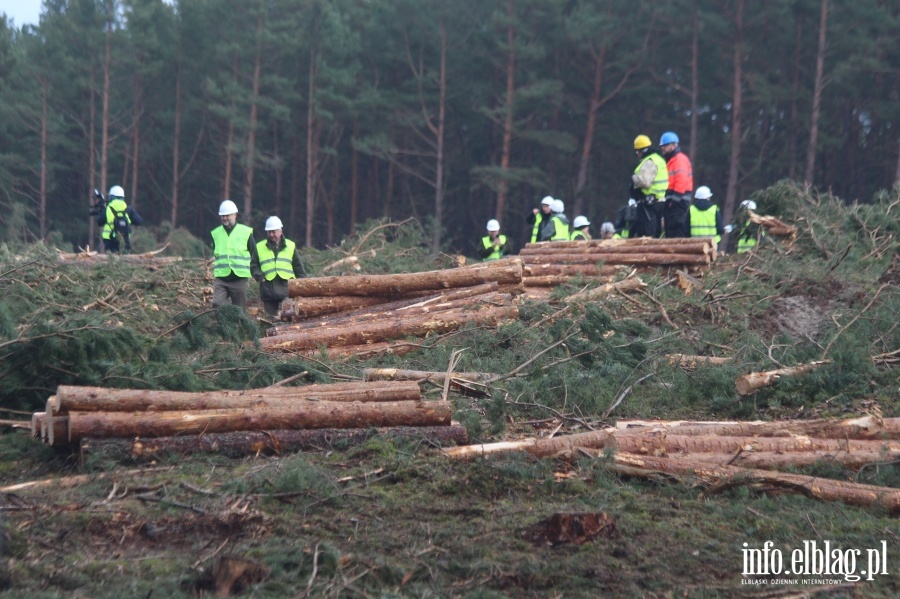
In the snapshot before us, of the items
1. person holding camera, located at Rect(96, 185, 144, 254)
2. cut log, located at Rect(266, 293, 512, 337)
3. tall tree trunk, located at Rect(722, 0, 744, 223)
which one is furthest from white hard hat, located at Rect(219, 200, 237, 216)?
tall tree trunk, located at Rect(722, 0, 744, 223)

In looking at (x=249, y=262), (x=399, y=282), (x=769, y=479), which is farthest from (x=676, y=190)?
(x=769, y=479)

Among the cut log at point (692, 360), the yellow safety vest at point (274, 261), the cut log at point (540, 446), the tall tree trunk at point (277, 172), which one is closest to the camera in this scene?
the cut log at point (540, 446)

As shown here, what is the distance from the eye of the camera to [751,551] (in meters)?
5.07

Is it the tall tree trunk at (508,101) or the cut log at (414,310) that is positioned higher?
the tall tree trunk at (508,101)

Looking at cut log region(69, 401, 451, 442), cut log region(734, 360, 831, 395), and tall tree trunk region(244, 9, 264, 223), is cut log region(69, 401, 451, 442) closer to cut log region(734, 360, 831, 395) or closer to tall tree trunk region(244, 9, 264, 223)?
cut log region(734, 360, 831, 395)

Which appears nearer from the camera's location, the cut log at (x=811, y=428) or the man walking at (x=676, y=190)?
the cut log at (x=811, y=428)

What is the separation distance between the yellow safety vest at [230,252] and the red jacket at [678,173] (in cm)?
626

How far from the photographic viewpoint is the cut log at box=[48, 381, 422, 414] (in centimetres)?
618

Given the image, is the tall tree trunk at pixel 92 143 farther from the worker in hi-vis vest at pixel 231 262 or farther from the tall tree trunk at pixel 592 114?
the worker in hi-vis vest at pixel 231 262

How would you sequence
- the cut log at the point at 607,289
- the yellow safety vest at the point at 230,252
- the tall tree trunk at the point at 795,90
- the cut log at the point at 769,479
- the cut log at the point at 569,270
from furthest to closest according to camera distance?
the tall tree trunk at the point at 795,90 < the cut log at the point at 569,270 < the yellow safety vest at the point at 230,252 < the cut log at the point at 607,289 < the cut log at the point at 769,479

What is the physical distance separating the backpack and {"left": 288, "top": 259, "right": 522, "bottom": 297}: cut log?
28.7 ft

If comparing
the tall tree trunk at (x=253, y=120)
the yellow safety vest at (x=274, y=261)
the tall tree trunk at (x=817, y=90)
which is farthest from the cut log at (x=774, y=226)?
the tall tree trunk at (x=253, y=120)

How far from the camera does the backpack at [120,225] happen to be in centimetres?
1947

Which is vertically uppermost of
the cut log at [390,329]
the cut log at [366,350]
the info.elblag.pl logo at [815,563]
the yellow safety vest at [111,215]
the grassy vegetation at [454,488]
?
the yellow safety vest at [111,215]
